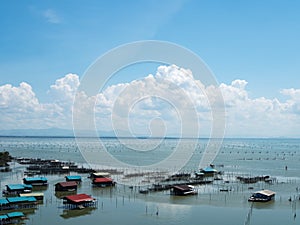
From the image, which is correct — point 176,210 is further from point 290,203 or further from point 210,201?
point 290,203

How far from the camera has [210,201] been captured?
3547 centimetres

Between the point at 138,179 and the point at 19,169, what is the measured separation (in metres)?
22.8

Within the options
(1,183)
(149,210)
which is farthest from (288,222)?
(1,183)

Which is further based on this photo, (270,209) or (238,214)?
(270,209)

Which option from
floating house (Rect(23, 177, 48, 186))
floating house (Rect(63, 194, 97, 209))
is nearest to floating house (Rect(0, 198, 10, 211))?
floating house (Rect(63, 194, 97, 209))

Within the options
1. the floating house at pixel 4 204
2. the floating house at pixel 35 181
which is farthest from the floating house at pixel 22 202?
the floating house at pixel 35 181

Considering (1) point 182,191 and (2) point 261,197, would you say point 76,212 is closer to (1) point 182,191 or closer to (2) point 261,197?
(1) point 182,191

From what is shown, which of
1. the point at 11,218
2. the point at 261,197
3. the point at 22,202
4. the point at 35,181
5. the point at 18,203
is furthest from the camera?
the point at 35,181

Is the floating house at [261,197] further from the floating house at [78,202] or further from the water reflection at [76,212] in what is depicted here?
the water reflection at [76,212]

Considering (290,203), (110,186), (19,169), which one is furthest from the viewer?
(19,169)

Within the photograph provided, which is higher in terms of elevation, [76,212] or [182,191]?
[182,191]

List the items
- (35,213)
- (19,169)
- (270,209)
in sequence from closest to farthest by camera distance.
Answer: (35,213)
(270,209)
(19,169)

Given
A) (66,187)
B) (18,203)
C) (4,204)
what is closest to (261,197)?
(66,187)

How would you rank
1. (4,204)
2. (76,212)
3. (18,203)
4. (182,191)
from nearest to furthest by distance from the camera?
(76,212), (4,204), (18,203), (182,191)
